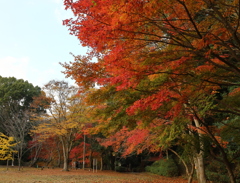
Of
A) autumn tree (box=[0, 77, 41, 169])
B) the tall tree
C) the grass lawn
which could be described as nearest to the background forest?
the tall tree

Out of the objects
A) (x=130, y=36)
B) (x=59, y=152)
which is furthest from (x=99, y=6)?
(x=59, y=152)

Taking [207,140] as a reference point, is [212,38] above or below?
above

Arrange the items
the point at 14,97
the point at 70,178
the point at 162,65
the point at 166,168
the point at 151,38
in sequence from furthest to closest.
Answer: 1. the point at 14,97
2. the point at 166,168
3. the point at 70,178
4. the point at 162,65
5. the point at 151,38

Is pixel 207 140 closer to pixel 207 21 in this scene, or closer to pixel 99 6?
pixel 207 21

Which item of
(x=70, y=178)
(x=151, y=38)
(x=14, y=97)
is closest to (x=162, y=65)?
(x=151, y=38)

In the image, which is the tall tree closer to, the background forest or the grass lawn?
the background forest

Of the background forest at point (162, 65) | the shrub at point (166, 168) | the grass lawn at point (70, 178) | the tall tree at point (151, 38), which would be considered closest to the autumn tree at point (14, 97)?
the grass lawn at point (70, 178)

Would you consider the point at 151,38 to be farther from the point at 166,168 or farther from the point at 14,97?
the point at 14,97

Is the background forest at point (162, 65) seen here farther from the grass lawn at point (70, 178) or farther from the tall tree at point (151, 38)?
the grass lawn at point (70, 178)

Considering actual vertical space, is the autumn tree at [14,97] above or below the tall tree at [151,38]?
above

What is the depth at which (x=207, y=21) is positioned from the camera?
458 centimetres

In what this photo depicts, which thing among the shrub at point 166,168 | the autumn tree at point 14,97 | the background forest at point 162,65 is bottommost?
the shrub at point 166,168

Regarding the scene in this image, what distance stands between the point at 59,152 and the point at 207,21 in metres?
27.2

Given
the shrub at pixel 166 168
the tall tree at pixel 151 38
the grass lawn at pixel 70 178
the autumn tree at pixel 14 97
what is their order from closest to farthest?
the tall tree at pixel 151 38
the grass lawn at pixel 70 178
the shrub at pixel 166 168
the autumn tree at pixel 14 97
